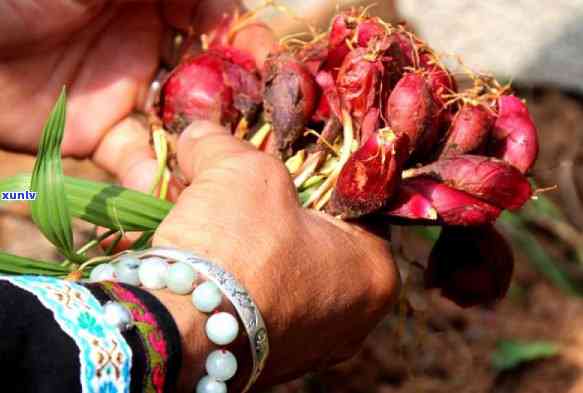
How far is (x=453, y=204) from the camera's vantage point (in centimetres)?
109

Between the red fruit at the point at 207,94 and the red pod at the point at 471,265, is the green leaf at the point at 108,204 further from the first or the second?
the red pod at the point at 471,265

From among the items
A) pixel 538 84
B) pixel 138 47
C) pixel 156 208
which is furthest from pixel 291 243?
pixel 538 84

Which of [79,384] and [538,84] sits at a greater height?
[79,384]

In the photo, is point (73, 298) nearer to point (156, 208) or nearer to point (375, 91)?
point (156, 208)

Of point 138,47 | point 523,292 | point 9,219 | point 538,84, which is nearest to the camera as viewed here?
point 138,47

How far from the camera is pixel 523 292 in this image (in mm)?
1942

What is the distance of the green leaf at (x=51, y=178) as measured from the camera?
1009 millimetres

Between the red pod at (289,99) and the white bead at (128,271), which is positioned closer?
the white bead at (128,271)

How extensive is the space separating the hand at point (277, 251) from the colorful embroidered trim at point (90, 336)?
10 centimetres

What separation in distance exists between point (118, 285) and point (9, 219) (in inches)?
57.4

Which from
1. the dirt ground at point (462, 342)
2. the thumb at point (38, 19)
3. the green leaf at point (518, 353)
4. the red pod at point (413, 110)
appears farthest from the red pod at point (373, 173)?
the green leaf at point (518, 353)

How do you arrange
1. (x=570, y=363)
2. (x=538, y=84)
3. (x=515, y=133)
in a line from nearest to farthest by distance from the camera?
1. (x=515, y=133)
2. (x=570, y=363)
3. (x=538, y=84)

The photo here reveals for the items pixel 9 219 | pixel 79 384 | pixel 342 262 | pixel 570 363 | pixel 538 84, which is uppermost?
pixel 79 384

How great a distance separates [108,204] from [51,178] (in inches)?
3.8
